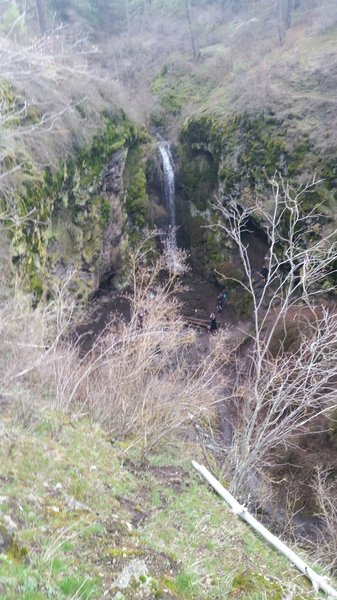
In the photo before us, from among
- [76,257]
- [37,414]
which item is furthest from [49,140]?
[37,414]

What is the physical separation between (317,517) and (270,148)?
1412 centimetres

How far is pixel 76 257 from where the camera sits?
17.2 m

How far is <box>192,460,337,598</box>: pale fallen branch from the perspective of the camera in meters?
5.00

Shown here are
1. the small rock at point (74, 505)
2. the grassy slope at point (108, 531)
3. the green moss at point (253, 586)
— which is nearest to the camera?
the grassy slope at point (108, 531)

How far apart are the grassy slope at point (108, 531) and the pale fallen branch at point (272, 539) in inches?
5.0

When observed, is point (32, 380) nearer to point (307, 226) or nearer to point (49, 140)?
point (49, 140)

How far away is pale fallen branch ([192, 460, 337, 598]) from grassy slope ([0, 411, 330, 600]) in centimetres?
13

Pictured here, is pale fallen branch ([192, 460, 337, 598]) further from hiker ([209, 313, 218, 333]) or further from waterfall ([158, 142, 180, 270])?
waterfall ([158, 142, 180, 270])

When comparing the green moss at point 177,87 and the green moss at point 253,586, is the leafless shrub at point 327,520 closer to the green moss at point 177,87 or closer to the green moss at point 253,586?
the green moss at point 253,586

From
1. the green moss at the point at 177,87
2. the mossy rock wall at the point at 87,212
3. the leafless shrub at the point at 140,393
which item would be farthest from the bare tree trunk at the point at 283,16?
the leafless shrub at the point at 140,393

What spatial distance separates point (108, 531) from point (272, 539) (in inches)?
97.8

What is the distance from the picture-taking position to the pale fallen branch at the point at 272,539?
16.4ft

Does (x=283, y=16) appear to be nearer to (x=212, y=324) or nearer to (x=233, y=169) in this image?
(x=233, y=169)

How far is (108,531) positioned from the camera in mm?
4641
